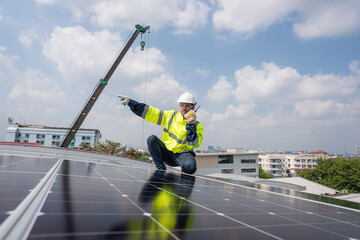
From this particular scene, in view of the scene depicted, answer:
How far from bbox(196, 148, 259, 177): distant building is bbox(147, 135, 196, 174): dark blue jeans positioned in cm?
4657

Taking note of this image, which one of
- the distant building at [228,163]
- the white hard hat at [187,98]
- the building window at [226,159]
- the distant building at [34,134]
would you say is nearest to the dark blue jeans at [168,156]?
the white hard hat at [187,98]

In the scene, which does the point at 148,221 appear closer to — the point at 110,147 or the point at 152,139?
the point at 152,139

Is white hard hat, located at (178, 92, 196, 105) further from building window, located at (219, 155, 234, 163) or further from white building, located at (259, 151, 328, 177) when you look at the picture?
white building, located at (259, 151, 328, 177)

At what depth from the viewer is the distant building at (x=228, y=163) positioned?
53875 mm

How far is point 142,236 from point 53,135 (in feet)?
273

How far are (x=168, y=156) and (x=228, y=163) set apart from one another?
169 ft

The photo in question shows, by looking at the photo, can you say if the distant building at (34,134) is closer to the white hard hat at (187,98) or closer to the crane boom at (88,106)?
the crane boom at (88,106)

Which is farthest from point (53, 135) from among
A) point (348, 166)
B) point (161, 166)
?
point (348, 166)

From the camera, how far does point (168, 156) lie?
709 cm

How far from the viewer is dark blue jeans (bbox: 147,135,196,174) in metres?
6.55

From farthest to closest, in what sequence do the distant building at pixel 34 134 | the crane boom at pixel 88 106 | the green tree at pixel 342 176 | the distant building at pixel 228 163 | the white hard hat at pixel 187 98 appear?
1. the distant building at pixel 34 134
2. the distant building at pixel 228 163
3. the green tree at pixel 342 176
4. the crane boom at pixel 88 106
5. the white hard hat at pixel 187 98

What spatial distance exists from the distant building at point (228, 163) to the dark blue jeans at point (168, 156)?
46568mm

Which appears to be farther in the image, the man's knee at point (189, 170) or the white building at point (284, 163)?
the white building at point (284, 163)

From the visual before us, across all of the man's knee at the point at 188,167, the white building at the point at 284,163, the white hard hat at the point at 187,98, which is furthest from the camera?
the white building at the point at 284,163
